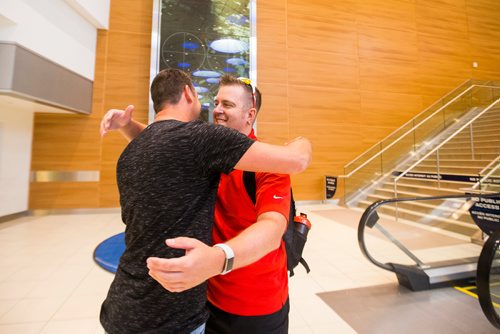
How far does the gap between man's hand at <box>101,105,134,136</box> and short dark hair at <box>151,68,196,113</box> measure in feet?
0.77

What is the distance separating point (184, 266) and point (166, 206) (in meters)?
0.29

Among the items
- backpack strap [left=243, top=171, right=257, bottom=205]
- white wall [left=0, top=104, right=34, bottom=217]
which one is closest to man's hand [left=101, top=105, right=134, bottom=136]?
backpack strap [left=243, top=171, right=257, bottom=205]

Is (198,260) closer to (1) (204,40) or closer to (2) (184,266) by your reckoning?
(2) (184,266)

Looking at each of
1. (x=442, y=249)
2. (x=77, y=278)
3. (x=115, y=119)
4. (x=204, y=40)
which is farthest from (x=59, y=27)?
(x=442, y=249)

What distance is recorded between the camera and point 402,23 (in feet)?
27.0

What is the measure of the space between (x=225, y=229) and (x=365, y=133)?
7828mm

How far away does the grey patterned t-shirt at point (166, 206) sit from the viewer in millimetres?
721

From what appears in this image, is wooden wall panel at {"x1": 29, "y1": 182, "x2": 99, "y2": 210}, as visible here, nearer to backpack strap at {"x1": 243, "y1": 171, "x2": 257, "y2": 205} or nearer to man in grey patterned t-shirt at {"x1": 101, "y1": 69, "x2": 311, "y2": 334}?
man in grey patterned t-shirt at {"x1": 101, "y1": 69, "x2": 311, "y2": 334}

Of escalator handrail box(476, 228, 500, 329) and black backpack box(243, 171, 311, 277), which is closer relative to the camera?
black backpack box(243, 171, 311, 277)

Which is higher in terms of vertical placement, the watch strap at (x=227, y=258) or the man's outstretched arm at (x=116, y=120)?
the man's outstretched arm at (x=116, y=120)

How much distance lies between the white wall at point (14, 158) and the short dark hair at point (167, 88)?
574 cm

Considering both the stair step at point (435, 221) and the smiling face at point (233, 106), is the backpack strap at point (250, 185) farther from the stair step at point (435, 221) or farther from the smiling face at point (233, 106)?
the stair step at point (435, 221)

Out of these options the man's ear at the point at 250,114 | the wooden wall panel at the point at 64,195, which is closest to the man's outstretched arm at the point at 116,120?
the man's ear at the point at 250,114

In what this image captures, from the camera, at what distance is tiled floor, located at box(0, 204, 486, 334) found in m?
2.06
